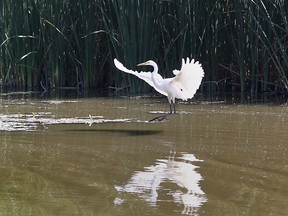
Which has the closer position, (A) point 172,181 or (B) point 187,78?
(A) point 172,181

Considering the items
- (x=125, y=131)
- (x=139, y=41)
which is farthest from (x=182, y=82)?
(x=139, y=41)

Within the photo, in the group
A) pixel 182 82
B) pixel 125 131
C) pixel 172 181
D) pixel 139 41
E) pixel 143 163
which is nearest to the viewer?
pixel 172 181

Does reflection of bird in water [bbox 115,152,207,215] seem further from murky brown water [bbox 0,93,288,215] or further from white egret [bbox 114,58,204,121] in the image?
white egret [bbox 114,58,204,121]

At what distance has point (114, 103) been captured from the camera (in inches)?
363

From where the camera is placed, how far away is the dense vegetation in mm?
10102

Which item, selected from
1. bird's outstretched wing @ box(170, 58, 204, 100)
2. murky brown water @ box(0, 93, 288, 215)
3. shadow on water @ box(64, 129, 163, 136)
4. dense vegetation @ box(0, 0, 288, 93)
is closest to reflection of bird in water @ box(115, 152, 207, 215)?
murky brown water @ box(0, 93, 288, 215)

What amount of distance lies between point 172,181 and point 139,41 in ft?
22.1

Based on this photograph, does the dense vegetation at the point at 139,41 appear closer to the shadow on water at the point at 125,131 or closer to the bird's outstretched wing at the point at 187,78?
the bird's outstretched wing at the point at 187,78

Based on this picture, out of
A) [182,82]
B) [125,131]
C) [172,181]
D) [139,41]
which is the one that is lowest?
[172,181]

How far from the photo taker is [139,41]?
1064 centimetres

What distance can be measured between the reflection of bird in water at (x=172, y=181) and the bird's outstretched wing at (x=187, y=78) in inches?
91.9

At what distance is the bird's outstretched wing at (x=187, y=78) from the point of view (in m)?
7.07

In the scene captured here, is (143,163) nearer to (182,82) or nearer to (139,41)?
(182,82)

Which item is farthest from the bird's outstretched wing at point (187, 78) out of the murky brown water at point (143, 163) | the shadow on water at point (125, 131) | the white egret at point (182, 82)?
the shadow on water at point (125, 131)
